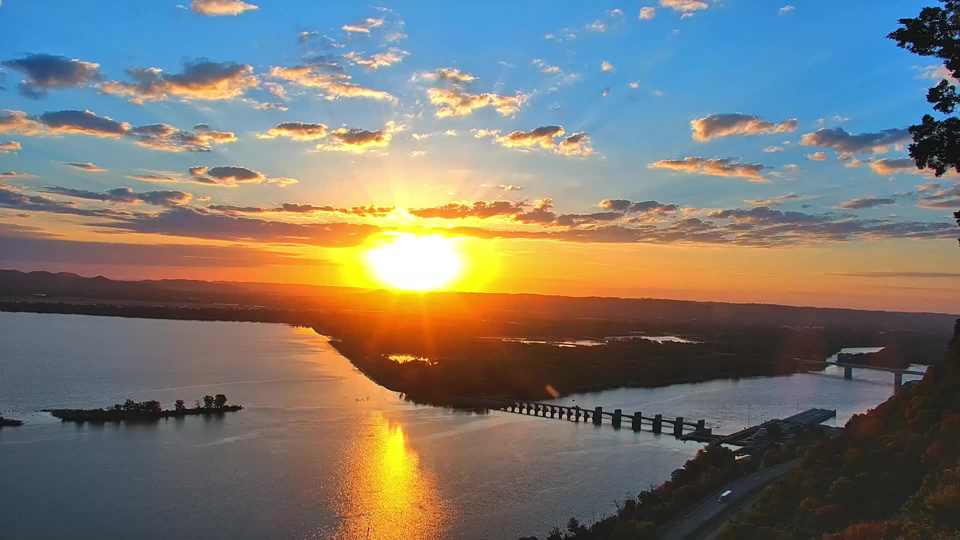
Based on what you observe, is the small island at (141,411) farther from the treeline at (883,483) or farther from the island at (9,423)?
the treeline at (883,483)

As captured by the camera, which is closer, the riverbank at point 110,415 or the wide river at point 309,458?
the wide river at point 309,458

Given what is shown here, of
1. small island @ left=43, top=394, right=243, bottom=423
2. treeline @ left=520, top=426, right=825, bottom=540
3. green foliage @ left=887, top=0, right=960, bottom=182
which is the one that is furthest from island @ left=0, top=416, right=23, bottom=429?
green foliage @ left=887, top=0, right=960, bottom=182

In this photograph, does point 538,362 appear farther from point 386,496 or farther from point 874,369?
point 386,496

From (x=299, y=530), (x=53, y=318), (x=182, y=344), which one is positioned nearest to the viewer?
(x=299, y=530)

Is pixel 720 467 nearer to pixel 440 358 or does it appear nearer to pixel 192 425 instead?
pixel 192 425

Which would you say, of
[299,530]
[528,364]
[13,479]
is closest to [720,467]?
[299,530]

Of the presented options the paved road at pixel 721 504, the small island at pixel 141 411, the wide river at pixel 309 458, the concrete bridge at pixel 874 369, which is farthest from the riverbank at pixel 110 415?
the concrete bridge at pixel 874 369

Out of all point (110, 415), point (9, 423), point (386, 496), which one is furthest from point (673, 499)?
point (9, 423)
